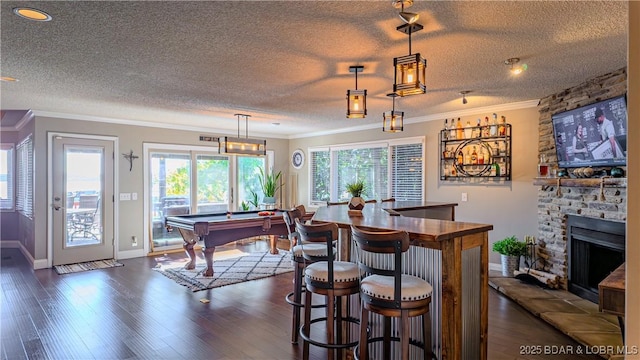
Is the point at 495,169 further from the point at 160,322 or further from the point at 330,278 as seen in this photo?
the point at 160,322

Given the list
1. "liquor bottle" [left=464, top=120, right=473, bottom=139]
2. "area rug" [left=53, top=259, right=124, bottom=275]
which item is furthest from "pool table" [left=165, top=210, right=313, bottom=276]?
"liquor bottle" [left=464, top=120, right=473, bottom=139]

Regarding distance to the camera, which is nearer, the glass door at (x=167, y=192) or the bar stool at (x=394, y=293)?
the bar stool at (x=394, y=293)

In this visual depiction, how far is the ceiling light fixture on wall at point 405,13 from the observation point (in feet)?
7.02

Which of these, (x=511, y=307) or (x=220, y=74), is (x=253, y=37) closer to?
(x=220, y=74)

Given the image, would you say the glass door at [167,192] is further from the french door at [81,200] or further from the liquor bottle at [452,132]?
the liquor bottle at [452,132]

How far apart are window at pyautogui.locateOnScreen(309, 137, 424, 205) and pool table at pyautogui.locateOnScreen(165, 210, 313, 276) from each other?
7.10 feet

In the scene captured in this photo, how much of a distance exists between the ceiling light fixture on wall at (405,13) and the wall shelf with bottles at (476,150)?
366cm

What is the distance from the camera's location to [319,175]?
838cm

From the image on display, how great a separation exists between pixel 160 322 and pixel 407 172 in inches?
180

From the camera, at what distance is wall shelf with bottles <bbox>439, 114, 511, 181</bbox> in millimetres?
5336

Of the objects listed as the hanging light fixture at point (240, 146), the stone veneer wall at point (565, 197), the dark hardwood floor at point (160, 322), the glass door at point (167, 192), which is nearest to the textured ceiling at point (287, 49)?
the stone veneer wall at point (565, 197)

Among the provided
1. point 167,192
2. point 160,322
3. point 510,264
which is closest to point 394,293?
point 160,322

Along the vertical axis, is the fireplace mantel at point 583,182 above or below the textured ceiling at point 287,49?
below

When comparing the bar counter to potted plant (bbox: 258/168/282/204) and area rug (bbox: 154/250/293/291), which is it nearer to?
area rug (bbox: 154/250/293/291)
